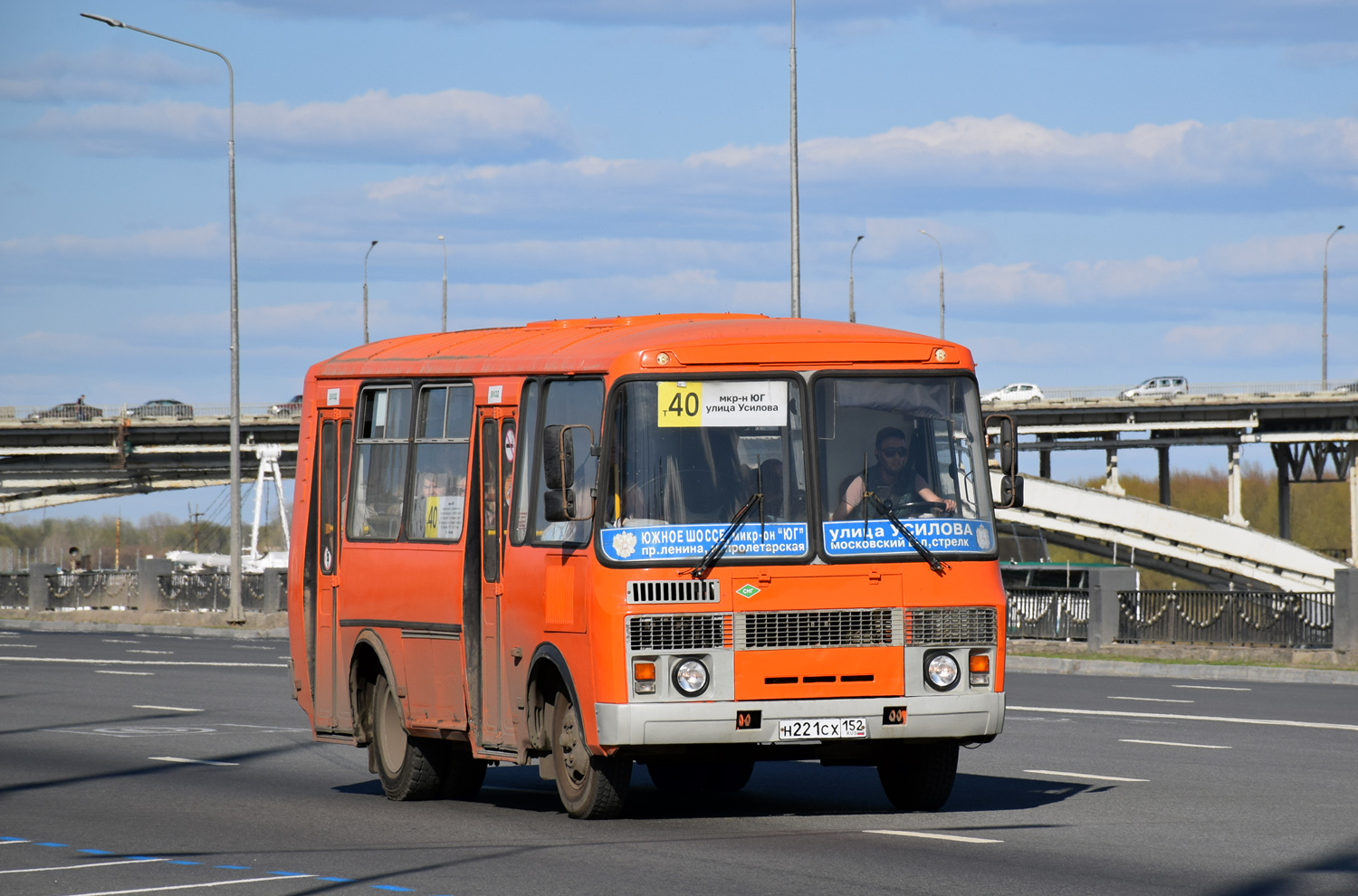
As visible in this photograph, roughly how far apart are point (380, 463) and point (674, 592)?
3521mm

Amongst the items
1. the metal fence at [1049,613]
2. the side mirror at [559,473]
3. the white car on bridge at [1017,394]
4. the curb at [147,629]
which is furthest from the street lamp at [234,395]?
the white car on bridge at [1017,394]

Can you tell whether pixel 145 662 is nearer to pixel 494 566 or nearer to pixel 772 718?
pixel 494 566

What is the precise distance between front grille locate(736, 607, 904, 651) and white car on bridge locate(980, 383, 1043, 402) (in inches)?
3107

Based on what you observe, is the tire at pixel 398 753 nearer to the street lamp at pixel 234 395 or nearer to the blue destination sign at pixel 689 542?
the blue destination sign at pixel 689 542

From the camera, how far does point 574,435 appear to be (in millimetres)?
11438

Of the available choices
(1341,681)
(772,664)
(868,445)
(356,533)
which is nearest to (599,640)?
(772,664)

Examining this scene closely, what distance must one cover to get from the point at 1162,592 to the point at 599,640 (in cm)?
2241

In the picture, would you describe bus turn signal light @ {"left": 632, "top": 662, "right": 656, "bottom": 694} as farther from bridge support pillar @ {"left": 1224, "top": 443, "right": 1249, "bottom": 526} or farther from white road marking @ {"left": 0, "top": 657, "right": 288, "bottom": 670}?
bridge support pillar @ {"left": 1224, "top": 443, "right": 1249, "bottom": 526}

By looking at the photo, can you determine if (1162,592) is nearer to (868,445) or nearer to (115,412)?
(868,445)

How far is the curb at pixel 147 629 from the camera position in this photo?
43469mm

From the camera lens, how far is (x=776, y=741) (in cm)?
1080

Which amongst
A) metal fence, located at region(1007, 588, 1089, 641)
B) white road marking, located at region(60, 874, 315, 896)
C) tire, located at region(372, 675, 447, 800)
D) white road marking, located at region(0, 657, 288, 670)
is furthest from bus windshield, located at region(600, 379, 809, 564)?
metal fence, located at region(1007, 588, 1089, 641)

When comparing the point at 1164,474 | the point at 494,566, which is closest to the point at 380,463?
the point at 494,566

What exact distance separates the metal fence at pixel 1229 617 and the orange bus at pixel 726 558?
1906 centimetres
